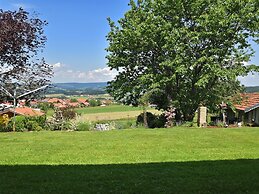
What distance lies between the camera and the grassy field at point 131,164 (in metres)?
5.93

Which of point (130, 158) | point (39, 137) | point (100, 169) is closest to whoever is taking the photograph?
point (100, 169)

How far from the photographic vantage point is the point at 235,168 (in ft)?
24.6

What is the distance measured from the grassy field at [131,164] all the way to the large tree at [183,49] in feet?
28.7

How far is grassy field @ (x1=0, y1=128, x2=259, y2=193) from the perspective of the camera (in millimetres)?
5930

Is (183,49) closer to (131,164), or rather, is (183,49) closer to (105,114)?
(131,164)

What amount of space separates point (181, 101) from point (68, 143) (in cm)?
1227

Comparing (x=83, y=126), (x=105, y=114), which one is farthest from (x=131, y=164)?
(x=105, y=114)

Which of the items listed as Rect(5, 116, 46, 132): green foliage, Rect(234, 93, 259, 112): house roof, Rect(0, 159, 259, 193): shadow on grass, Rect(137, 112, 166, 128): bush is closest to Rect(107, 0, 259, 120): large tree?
Rect(137, 112, 166, 128): bush

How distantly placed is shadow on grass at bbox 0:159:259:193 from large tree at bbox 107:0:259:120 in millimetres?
13898

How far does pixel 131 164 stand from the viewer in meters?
8.22

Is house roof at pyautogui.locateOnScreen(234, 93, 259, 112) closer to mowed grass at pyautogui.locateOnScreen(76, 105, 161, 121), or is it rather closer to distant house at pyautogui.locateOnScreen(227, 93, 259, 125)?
distant house at pyautogui.locateOnScreen(227, 93, 259, 125)

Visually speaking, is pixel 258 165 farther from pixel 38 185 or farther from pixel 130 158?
pixel 38 185

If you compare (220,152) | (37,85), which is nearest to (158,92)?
(37,85)

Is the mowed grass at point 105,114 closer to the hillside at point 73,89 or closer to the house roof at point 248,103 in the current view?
the hillside at point 73,89
